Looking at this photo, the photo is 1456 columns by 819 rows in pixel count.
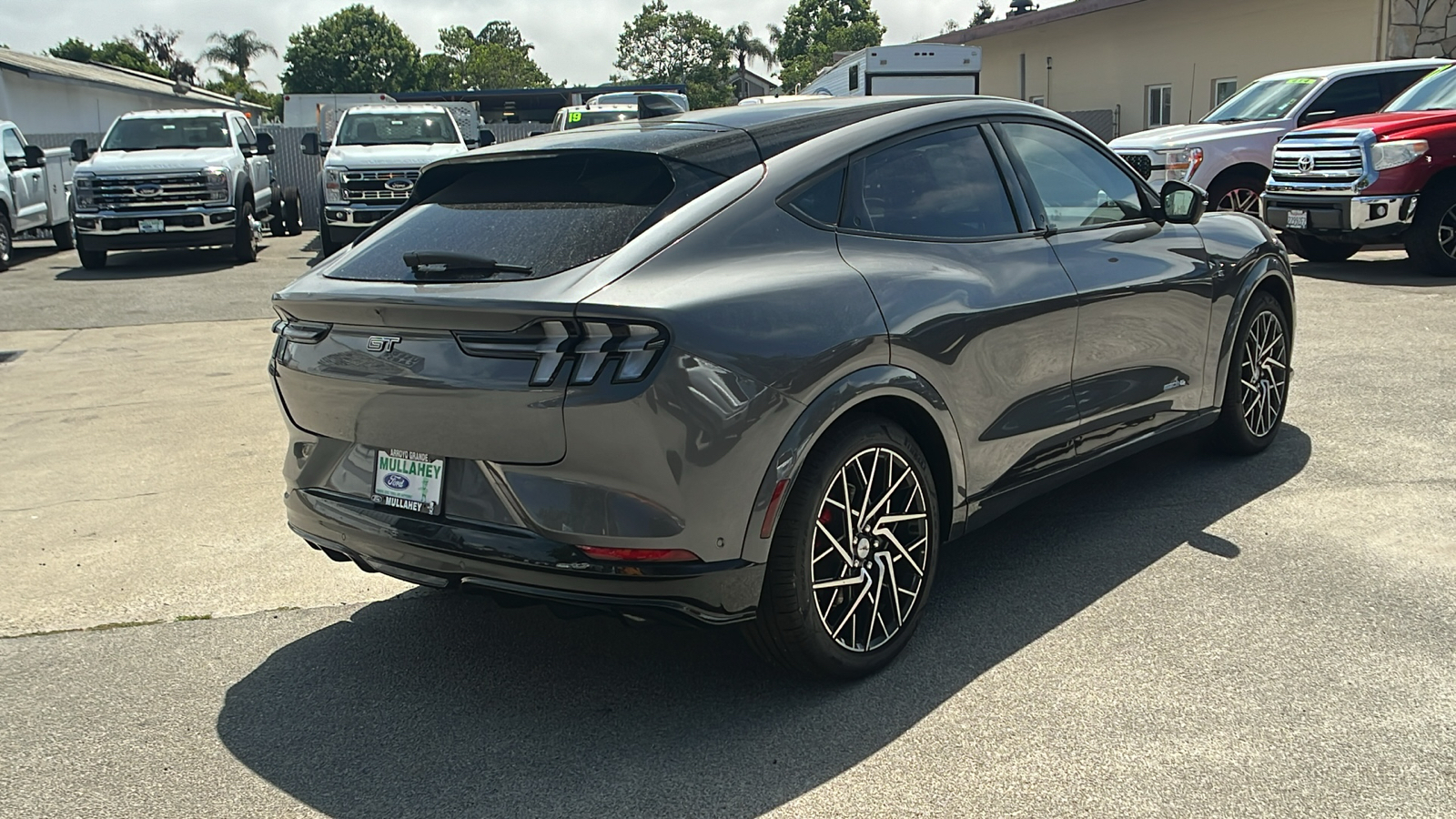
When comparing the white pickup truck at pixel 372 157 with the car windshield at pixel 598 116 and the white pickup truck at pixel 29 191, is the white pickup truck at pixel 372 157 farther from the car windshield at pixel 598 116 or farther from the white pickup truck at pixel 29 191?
the white pickup truck at pixel 29 191

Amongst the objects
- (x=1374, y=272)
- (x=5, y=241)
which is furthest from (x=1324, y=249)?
(x=5, y=241)

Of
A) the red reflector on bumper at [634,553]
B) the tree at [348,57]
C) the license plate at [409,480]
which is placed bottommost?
the red reflector on bumper at [634,553]

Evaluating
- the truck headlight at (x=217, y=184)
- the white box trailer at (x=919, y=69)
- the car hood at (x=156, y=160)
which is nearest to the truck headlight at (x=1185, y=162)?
the white box trailer at (x=919, y=69)

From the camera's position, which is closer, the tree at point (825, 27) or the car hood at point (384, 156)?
the car hood at point (384, 156)

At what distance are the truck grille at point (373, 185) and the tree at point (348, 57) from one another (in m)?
84.3

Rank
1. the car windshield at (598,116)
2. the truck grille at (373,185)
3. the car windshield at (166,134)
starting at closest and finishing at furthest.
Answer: the truck grille at (373,185) < the car windshield at (166,134) < the car windshield at (598,116)

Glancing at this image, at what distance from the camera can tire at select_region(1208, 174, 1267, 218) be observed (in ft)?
48.1

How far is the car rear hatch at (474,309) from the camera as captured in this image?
3.29 metres

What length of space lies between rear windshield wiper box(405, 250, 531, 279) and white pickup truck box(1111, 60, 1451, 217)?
12.5 metres

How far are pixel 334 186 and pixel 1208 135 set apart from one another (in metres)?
11.1

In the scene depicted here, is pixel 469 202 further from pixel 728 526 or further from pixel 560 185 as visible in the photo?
pixel 728 526

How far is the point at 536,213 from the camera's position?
3738 mm

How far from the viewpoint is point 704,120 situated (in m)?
4.18

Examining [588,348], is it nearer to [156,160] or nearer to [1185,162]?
[1185,162]
